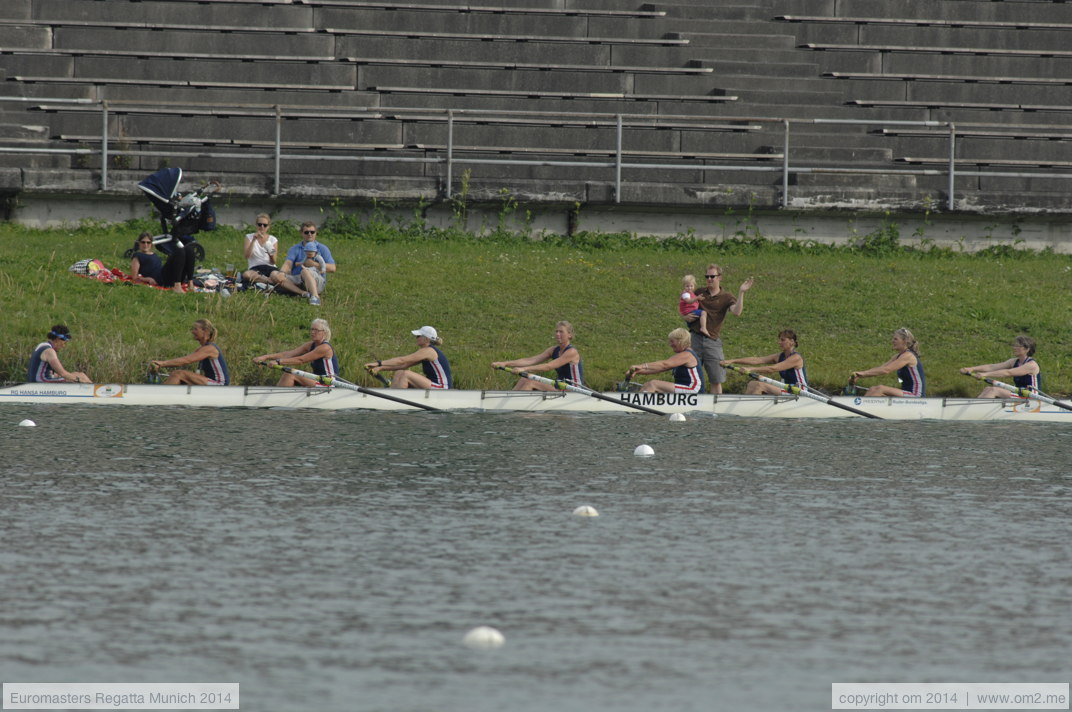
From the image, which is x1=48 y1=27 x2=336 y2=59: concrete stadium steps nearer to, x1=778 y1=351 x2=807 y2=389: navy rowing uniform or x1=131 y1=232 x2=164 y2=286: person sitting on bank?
x1=131 y1=232 x2=164 y2=286: person sitting on bank

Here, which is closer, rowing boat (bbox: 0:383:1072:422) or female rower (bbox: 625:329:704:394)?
rowing boat (bbox: 0:383:1072:422)

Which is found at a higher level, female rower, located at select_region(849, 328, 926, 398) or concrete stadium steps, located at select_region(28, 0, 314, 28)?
concrete stadium steps, located at select_region(28, 0, 314, 28)

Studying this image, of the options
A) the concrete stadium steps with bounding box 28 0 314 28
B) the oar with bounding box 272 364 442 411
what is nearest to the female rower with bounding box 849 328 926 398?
the oar with bounding box 272 364 442 411

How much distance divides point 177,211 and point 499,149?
6.52 metres

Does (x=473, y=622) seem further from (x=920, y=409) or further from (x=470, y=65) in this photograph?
(x=470, y=65)

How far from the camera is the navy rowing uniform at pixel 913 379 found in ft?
62.4

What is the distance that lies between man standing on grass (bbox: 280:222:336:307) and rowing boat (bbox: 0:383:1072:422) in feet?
9.54

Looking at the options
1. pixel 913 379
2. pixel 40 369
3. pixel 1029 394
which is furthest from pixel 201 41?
pixel 1029 394

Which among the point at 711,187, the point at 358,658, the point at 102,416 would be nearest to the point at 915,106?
the point at 711,187

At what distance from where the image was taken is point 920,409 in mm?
18859

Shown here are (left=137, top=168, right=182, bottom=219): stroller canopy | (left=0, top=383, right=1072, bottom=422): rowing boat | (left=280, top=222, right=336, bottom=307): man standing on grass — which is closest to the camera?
(left=0, top=383, right=1072, bottom=422): rowing boat

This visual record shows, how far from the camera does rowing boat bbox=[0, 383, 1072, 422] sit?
17.7 m

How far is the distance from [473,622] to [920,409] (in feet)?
37.9

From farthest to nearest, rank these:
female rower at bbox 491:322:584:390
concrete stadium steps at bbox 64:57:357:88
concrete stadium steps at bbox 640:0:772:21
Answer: concrete stadium steps at bbox 640:0:772:21
concrete stadium steps at bbox 64:57:357:88
female rower at bbox 491:322:584:390
